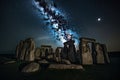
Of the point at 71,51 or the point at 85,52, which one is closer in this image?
the point at 85,52

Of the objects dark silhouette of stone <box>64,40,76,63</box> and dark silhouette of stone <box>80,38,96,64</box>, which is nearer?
dark silhouette of stone <box>80,38,96,64</box>

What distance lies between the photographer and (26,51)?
45.9 m

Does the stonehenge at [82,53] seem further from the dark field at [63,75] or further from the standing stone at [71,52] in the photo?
the dark field at [63,75]

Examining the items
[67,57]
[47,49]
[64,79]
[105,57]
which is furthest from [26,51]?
[64,79]

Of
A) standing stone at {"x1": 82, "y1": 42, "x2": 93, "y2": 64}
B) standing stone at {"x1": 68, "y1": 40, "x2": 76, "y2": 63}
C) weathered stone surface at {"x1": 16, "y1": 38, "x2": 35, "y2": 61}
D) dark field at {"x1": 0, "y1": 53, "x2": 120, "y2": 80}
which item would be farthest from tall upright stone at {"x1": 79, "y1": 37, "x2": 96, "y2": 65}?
weathered stone surface at {"x1": 16, "y1": 38, "x2": 35, "y2": 61}

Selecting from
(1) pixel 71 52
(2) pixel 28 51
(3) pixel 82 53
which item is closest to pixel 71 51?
(1) pixel 71 52

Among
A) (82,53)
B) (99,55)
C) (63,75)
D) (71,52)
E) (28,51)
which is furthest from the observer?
(28,51)

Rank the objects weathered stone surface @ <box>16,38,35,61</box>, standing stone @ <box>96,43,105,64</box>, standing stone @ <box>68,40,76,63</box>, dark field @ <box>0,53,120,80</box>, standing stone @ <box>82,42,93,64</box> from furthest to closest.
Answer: weathered stone surface @ <box>16,38,35,61</box>
standing stone @ <box>68,40,76,63</box>
standing stone @ <box>96,43,105,64</box>
standing stone @ <box>82,42,93,64</box>
dark field @ <box>0,53,120,80</box>

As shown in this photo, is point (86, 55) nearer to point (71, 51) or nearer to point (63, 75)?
point (71, 51)

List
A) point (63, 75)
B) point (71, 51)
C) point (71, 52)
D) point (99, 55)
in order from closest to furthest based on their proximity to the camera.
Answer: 1. point (63, 75)
2. point (99, 55)
3. point (71, 52)
4. point (71, 51)

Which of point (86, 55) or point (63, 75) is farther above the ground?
point (86, 55)

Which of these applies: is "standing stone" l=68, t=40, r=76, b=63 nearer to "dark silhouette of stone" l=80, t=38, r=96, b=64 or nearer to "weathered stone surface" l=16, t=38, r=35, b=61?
"dark silhouette of stone" l=80, t=38, r=96, b=64

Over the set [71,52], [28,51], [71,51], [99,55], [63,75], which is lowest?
[63,75]

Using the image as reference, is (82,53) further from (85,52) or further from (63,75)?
(63,75)
